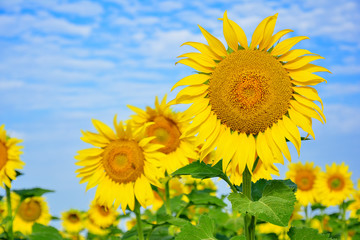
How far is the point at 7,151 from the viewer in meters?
6.37

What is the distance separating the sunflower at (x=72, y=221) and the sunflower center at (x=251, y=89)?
25.2 ft

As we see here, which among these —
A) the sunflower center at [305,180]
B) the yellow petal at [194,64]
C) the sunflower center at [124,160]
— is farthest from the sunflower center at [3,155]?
the sunflower center at [305,180]

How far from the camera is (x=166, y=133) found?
602 cm

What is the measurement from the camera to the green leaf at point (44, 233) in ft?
19.6

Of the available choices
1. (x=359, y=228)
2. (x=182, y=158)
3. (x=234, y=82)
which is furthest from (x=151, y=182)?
(x=359, y=228)

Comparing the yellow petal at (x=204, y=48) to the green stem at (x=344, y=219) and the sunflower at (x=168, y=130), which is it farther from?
the green stem at (x=344, y=219)

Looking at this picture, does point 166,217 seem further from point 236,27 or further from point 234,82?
point 236,27

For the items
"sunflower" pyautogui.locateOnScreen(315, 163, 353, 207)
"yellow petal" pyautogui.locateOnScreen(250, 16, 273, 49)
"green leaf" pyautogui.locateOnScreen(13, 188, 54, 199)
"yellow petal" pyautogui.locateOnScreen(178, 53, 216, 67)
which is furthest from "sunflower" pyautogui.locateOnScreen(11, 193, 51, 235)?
"yellow petal" pyautogui.locateOnScreen(250, 16, 273, 49)

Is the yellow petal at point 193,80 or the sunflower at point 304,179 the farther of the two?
the sunflower at point 304,179

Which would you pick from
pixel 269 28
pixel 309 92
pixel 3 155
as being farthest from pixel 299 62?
pixel 3 155

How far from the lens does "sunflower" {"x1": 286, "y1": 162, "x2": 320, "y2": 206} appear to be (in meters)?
8.71

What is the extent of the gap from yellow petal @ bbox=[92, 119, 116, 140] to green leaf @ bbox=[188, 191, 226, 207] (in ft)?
4.82

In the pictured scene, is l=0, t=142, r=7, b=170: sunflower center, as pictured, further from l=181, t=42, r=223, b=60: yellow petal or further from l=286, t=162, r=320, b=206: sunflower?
l=286, t=162, r=320, b=206: sunflower

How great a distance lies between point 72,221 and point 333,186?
6.01 m
